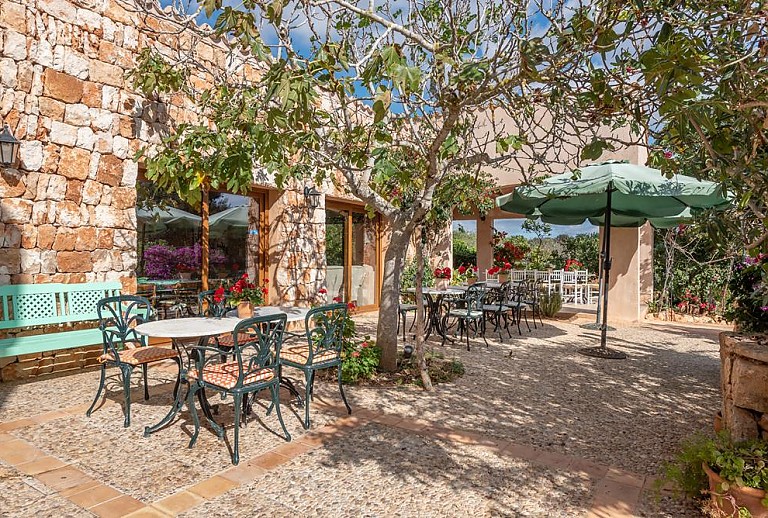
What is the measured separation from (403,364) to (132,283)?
328 cm

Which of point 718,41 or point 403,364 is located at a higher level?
point 718,41

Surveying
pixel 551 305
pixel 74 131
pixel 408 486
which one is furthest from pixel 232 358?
pixel 551 305

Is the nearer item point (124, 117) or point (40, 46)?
point (40, 46)

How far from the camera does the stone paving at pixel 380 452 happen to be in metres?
2.40

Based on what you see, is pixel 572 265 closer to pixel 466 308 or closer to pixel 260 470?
pixel 466 308

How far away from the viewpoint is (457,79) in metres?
3.11

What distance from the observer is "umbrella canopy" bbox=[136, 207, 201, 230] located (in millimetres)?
5832

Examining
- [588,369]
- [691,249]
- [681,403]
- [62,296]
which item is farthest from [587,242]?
[62,296]

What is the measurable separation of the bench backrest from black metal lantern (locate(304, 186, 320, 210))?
339cm

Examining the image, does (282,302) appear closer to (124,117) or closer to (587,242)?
(124,117)

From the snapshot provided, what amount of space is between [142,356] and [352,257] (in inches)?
230

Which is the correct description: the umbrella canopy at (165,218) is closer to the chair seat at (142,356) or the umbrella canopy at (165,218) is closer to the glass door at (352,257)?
the chair seat at (142,356)

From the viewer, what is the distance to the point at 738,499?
6.91ft

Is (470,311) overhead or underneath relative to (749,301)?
underneath
